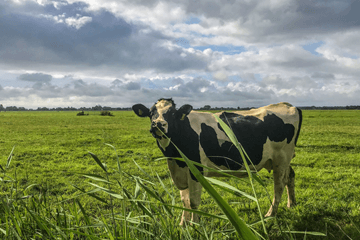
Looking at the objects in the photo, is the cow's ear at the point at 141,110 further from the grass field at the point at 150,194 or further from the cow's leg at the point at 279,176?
the cow's leg at the point at 279,176

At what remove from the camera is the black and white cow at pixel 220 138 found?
334 cm

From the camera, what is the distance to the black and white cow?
3.34 meters

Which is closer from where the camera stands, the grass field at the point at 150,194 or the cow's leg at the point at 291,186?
the grass field at the point at 150,194

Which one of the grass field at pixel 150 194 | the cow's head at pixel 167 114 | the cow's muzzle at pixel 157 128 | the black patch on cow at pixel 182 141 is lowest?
the grass field at pixel 150 194

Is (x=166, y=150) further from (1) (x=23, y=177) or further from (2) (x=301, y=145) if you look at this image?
(2) (x=301, y=145)

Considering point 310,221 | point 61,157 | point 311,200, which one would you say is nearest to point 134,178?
point 310,221

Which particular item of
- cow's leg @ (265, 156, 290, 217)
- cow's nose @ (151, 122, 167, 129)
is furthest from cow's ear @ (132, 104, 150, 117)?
cow's leg @ (265, 156, 290, 217)

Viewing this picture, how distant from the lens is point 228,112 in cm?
404

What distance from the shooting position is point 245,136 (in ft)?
12.3

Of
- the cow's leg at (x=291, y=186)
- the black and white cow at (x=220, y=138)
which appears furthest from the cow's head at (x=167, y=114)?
the cow's leg at (x=291, y=186)

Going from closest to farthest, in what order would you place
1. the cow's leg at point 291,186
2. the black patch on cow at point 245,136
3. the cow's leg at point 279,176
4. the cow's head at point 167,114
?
the cow's head at point 167,114
the black patch on cow at point 245,136
the cow's leg at point 279,176
the cow's leg at point 291,186

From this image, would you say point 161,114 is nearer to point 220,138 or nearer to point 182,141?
point 182,141

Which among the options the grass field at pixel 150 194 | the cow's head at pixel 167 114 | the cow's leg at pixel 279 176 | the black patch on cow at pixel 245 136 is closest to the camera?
the grass field at pixel 150 194

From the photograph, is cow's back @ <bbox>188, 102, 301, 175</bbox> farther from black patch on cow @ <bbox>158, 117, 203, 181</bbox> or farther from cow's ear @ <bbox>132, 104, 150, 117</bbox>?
cow's ear @ <bbox>132, 104, 150, 117</bbox>
